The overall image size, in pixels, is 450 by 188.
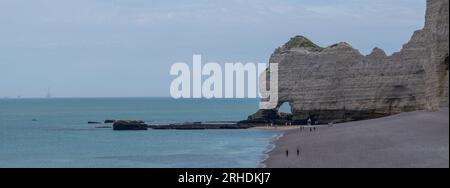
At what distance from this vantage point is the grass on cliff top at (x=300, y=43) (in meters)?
96.9

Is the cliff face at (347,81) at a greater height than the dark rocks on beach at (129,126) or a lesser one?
greater

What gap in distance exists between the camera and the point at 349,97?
87.0 metres

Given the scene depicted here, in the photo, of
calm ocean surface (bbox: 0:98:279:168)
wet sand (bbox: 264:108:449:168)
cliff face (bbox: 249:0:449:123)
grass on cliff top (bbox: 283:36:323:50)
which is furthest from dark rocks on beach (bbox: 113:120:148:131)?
wet sand (bbox: 264:108:449:168)

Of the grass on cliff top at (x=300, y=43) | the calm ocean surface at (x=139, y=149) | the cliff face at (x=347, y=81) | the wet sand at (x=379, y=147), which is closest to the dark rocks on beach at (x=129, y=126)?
the calm ocean surface at (x=139, y=149)

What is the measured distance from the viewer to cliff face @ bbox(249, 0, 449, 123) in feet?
270

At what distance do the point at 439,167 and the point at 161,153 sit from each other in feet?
87.7

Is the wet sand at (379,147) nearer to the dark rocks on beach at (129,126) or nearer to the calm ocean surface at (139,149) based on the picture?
the calm ocean surface at (139,149)

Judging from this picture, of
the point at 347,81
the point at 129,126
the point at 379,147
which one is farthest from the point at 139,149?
the point at 347,81

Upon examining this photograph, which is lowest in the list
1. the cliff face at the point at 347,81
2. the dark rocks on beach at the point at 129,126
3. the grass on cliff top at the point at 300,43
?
the dark rocks on beach at the point at 129,126

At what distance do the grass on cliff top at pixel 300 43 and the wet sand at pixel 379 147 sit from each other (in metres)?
35.5

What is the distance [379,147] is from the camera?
45.5m

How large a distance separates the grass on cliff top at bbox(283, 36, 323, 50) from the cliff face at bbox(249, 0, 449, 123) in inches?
5.4

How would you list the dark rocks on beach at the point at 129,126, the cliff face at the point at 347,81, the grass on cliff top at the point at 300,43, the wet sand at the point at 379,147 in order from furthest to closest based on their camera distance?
1. the grass on cliff top at the point at 300,43
2. the dark rocks on beach at the point at 129,126
3. the cliff face at the point at 347,81
4. the wet sand at the point at 379,147

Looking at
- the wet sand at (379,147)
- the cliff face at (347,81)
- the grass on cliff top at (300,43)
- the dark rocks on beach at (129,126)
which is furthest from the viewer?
the grass on cliff top at (300,43)
